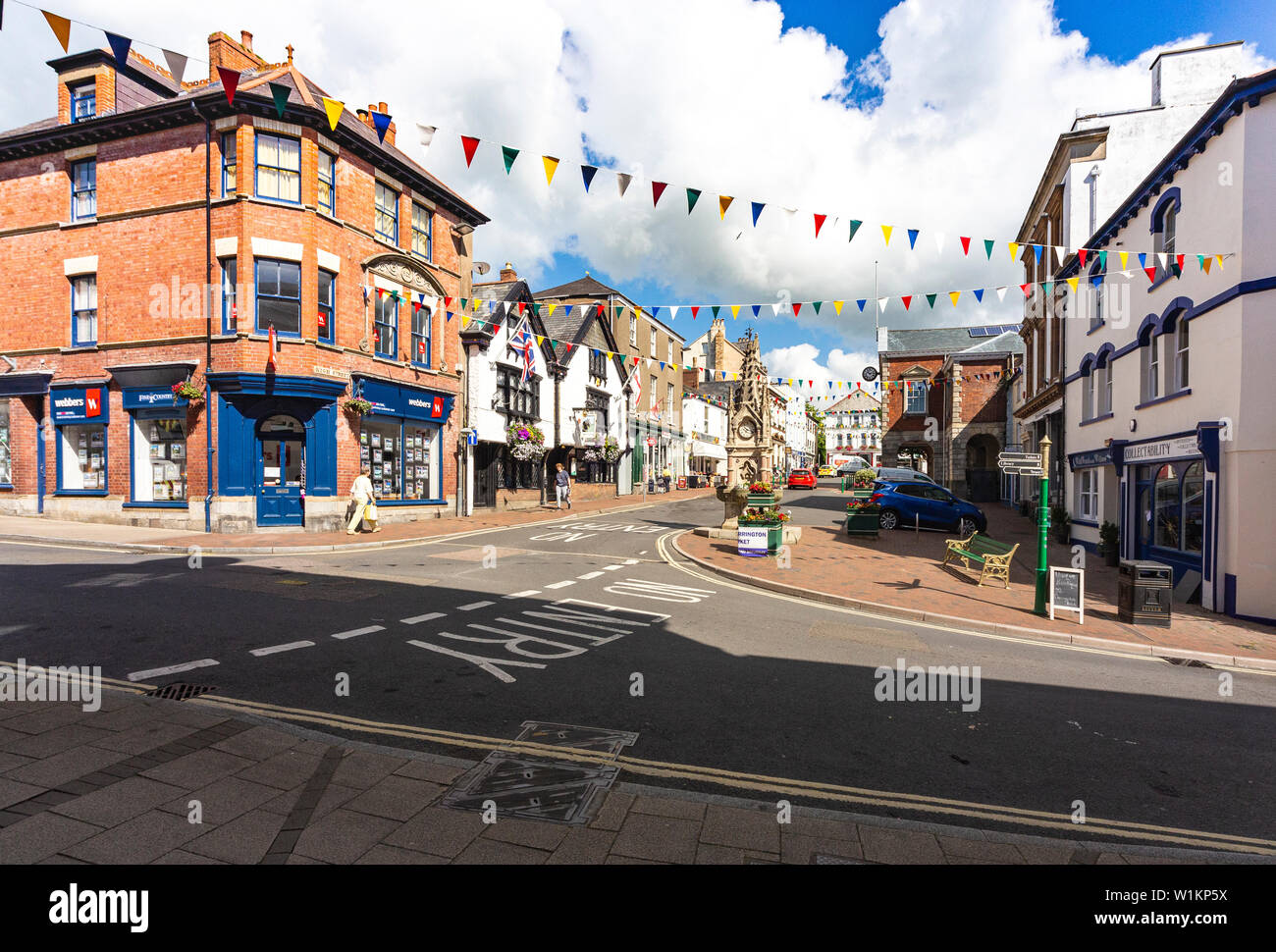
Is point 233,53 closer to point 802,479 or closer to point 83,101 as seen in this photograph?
point 83,101

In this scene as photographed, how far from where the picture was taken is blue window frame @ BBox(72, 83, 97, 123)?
61.2 ft

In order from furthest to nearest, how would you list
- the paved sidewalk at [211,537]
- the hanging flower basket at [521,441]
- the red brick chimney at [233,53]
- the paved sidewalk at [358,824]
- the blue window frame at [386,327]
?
the hanging flower basket at [521,441] < the blue window frame at [386,327] < the red brick chimney at [233,53] < the paved sidewalk at [211,537] < the paved sidewalk at [358,824]

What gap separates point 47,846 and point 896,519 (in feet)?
72.6

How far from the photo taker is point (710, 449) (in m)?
59.2

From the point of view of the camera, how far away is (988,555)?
1180 cm

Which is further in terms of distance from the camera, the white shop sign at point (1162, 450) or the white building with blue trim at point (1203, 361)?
the white shop sign at point (1162, 450)

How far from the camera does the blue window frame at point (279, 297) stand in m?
17.1

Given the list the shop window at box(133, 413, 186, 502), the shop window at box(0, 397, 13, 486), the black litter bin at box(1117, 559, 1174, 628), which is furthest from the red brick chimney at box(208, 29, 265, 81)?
the black litter bin at box(1117, 559, 1174, 628)

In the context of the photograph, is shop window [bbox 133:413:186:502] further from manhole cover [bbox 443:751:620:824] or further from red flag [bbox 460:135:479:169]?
manhole cover [bbox 443:751:620:824]

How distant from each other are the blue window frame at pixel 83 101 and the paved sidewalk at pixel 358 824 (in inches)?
896

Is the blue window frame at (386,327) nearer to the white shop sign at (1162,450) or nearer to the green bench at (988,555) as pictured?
the green bench at (988,555)

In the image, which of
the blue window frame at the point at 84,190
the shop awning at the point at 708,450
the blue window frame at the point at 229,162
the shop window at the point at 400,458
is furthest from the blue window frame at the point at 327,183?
the shop awning at the point at 708,450
